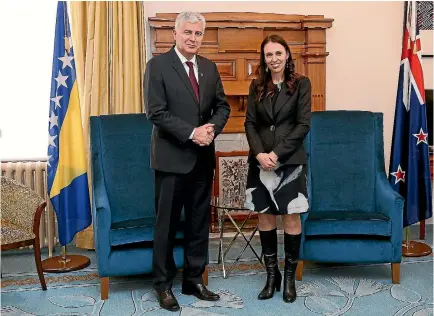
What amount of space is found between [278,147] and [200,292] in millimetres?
1037

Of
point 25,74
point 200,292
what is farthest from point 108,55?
point 200,292

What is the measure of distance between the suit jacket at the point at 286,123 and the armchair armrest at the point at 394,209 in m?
0.80

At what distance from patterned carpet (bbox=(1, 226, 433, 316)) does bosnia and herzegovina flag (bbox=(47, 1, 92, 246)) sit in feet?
1.56

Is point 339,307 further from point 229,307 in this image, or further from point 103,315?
point 103,315

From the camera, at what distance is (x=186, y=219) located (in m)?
3.54

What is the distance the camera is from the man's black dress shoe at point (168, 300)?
336cm

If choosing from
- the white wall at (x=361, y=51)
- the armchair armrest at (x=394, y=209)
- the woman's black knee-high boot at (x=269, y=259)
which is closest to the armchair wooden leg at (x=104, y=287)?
the woman's black knee-high boot at (x=269, y=259)

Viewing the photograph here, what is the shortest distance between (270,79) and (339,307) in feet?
4.74

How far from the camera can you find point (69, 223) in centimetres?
430

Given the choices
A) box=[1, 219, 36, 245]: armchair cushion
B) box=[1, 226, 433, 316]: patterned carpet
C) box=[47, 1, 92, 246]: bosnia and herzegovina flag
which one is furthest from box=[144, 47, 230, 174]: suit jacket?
box=[47, 1, 92, 246]: bosnia and herzegovina flag

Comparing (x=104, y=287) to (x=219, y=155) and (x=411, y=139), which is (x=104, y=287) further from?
(x=411, y=139)

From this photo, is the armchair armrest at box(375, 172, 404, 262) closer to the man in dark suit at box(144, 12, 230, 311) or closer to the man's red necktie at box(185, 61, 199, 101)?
the man in dark suit at box(144, 12, 230, 311)

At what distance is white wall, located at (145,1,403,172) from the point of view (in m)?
5.23

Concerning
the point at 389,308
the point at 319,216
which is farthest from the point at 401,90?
the point at 389,308
